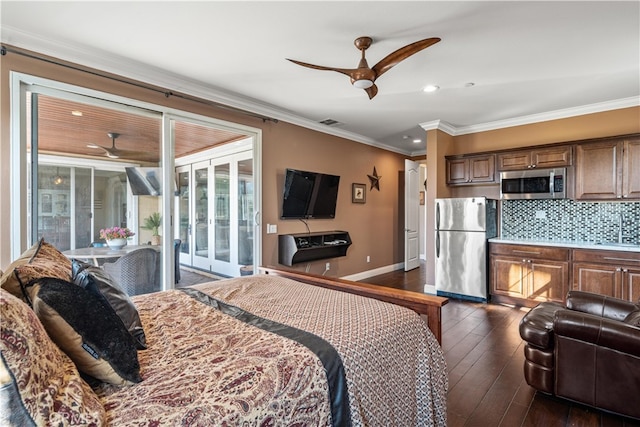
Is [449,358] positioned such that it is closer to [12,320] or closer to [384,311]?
[384,311]

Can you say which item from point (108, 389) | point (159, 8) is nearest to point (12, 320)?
point (108, 389)

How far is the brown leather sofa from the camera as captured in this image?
184 centimetres

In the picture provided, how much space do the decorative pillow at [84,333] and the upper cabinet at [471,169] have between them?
16.0ft

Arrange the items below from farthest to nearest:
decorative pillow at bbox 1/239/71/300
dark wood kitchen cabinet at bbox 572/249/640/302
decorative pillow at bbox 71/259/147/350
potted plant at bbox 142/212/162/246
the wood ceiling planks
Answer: dark wood kitchen cabinet at bbox 572/249/640/302 → potted plant at bbox 142/212/162/246 → the wood ceiling planks → decorative pillow at bbox 71/259/147/350 → decorative pillow at bbox 1/239/71/300

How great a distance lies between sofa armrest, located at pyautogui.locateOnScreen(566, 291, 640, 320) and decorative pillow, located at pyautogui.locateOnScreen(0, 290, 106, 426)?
2978 mm

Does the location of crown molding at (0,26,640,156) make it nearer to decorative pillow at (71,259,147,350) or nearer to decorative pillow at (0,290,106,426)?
decorative pillow at (71,259,147,350)

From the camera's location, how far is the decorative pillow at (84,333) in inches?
40.1

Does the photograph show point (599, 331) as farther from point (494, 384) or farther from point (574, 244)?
point (574, 244)

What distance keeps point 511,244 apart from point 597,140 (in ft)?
5.19

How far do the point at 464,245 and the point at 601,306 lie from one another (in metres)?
2.24

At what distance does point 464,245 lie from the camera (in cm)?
454

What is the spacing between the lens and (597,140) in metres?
3.85

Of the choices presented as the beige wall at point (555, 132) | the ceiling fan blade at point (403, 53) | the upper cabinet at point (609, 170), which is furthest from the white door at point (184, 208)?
the upper cabinet at point (609, 170)

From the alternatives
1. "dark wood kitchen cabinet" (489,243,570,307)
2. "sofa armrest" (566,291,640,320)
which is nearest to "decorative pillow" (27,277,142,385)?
"sofa armrest" (566,291,640,320)
